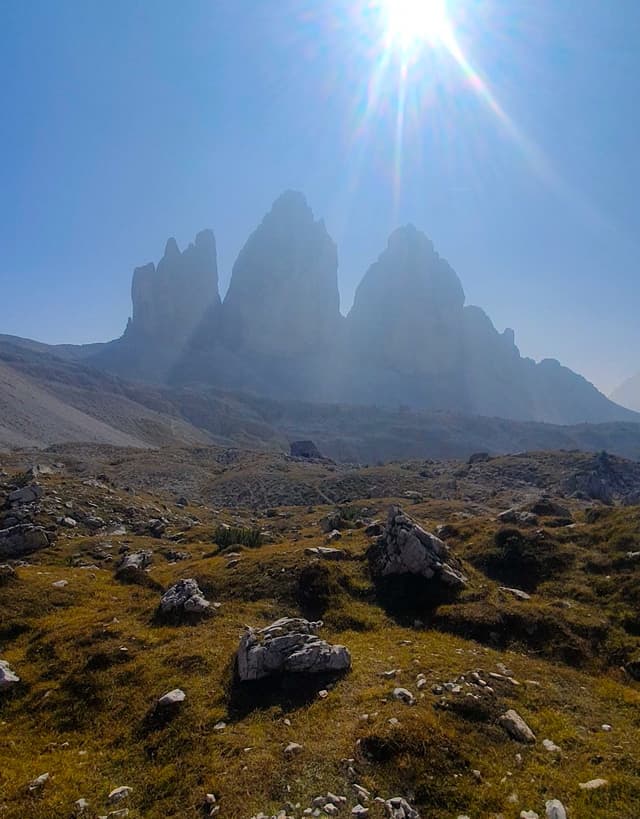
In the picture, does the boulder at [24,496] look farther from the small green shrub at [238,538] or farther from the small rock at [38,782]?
the small rock at [38,782]

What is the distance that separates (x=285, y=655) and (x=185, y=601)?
6061 mm

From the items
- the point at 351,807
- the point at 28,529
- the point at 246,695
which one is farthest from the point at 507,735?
the point at 28,529

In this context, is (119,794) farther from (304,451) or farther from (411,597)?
(304,451)

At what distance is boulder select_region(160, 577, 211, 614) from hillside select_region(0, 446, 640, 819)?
21cm

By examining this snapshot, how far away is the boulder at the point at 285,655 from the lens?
12547 mm

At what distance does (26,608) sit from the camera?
59.5 ft

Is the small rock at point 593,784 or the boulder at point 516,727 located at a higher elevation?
the small rock at point 593,784

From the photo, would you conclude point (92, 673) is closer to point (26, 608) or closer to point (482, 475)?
point (26, 608)

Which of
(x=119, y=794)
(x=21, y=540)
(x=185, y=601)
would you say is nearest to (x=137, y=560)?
(x=21, y=540)

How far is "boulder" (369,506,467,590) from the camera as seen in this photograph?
1872cm

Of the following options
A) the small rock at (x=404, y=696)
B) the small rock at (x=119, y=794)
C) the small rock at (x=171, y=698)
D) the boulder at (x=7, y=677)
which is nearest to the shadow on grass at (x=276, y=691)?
the small rock at (x=171, y=698)

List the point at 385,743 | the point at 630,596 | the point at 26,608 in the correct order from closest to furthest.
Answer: the point at 385,743
the point at 630,596
the point at 26,608

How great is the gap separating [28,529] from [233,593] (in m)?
15.8

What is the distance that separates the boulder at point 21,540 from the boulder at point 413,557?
19.2 m
